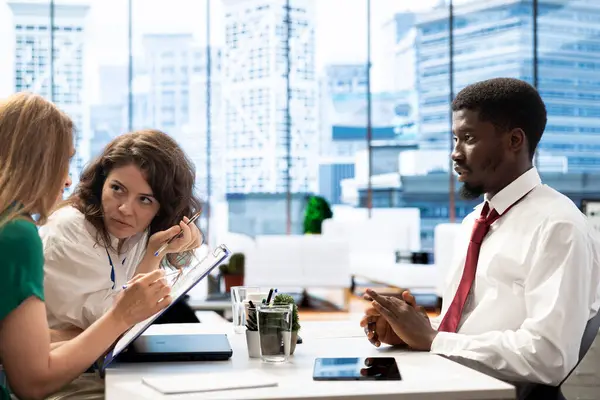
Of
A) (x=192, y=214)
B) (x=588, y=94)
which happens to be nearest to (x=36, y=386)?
(x=192, y=214)

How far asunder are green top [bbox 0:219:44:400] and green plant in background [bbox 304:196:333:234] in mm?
8186

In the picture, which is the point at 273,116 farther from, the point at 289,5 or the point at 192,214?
the point at 192,214

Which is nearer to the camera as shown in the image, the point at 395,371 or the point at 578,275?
the point at 395,371

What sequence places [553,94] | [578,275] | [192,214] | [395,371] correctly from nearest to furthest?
1. [395,371]
2. [578,275]
3. [192,214]
4. [553,94]

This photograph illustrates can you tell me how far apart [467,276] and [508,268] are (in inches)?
5.0

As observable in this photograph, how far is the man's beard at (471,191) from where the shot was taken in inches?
76.5

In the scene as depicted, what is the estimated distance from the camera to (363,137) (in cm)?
1066

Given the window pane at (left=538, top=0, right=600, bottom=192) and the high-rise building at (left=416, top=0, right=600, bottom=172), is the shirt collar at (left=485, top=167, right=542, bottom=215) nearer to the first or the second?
the high-rise building at (left=416, top=0, right=600, bottom=172)

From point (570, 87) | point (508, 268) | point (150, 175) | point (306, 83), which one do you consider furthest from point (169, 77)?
point (508, 268)

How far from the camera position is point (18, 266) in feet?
4.82

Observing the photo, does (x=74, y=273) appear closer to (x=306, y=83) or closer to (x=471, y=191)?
(x=471, y=191)

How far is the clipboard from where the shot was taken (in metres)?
1.59

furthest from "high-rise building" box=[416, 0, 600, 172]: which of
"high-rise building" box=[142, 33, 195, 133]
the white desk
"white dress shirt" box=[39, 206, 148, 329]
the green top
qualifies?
the green top

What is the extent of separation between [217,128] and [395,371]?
9.19m
